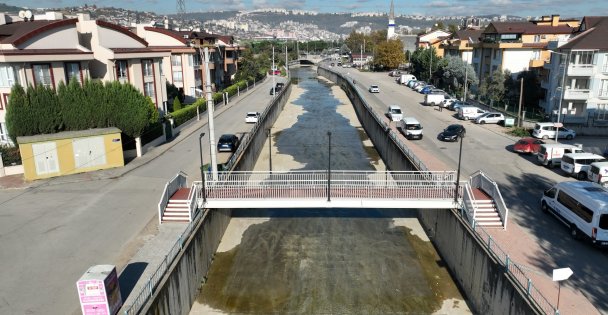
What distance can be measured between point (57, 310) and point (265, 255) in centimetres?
1066

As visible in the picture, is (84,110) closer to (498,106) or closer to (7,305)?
(7,305)

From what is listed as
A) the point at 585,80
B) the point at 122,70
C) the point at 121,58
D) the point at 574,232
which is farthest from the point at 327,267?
the point at 585,80

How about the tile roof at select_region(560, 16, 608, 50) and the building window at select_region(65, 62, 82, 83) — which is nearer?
the building window at select_region(65, 62, 82, 83)

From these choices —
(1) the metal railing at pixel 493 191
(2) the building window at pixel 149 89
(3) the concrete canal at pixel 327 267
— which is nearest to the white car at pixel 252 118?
(2) the building window at pixel 149 89

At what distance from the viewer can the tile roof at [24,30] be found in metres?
37.1

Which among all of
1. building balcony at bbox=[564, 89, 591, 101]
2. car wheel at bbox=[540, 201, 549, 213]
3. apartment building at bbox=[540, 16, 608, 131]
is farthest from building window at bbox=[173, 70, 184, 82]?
car wheel at bbox=[540, 201, 549, 213]

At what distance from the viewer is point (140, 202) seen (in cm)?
2717

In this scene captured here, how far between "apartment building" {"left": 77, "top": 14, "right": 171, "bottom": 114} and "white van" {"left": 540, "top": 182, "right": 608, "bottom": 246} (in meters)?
40.1

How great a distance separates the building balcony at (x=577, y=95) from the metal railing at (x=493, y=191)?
1231 inches

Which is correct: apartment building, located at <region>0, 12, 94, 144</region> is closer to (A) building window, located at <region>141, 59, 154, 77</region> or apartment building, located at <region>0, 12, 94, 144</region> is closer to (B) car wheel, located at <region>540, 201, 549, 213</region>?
(A) building window, located at <region>141, 59, 154, 77</region>

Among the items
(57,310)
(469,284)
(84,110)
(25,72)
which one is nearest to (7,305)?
(57,310)

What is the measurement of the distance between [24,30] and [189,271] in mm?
33941

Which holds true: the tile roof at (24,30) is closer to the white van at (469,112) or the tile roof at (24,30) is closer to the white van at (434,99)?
the white van at (469,112)

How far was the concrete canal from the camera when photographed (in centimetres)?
1969
